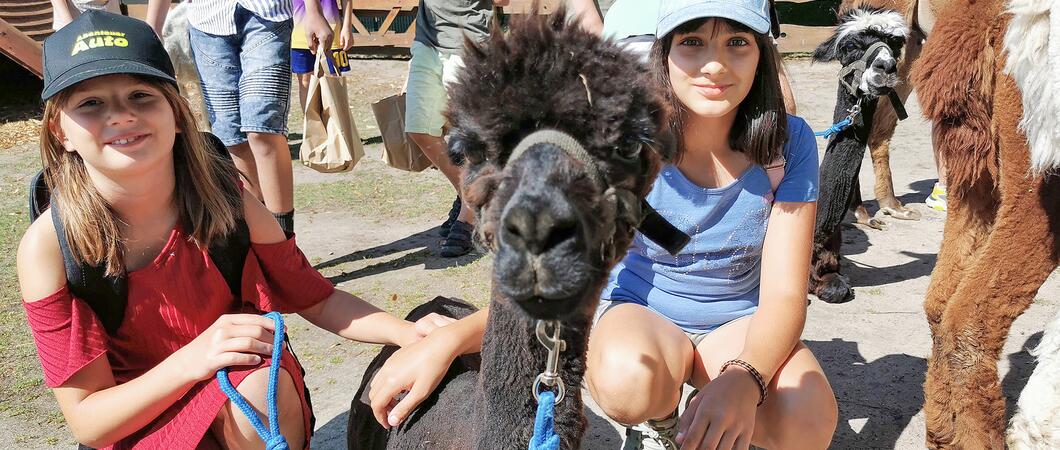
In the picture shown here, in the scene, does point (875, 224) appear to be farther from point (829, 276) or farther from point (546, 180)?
point (546, 180)

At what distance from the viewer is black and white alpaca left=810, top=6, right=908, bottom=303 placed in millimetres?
4473

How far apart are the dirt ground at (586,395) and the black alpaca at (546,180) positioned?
4.93 feet

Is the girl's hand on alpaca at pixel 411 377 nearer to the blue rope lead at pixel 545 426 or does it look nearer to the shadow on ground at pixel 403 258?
the blue rope lead at pixel 545 426

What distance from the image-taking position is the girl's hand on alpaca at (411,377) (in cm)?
217

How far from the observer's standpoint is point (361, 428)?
2.61 meters

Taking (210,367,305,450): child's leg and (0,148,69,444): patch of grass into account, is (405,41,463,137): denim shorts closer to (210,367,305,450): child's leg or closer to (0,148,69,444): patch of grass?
(0,148,69,444): patch of grass

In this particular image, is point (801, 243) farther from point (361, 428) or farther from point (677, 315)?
point (361, 428)

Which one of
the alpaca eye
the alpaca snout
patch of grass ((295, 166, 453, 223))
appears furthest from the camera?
patch of grass ((295, 166, 453, 223))

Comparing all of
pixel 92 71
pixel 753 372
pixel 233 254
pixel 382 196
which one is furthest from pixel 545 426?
pixel 382 196

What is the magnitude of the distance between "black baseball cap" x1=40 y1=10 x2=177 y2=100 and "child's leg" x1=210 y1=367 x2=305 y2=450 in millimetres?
810

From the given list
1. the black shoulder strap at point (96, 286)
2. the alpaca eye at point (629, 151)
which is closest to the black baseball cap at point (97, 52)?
the black shoulder strap at point (96, 286)

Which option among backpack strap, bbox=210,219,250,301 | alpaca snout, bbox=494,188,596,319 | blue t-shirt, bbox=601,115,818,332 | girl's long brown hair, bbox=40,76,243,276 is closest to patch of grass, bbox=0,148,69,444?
backpack strap, bbox=210,219,250,301

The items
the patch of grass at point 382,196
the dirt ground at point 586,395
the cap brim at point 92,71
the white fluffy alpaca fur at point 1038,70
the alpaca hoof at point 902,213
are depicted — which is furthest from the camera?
the patch of grass at point 382,196

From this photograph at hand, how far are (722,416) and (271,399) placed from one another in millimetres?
1105
